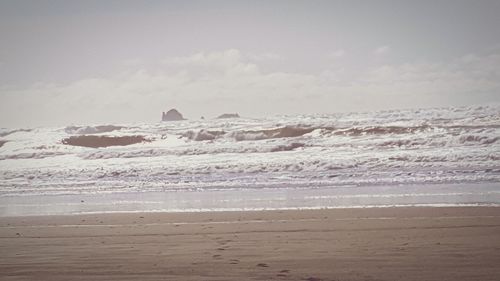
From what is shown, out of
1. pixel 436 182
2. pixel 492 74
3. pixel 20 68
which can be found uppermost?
pixel 20 68

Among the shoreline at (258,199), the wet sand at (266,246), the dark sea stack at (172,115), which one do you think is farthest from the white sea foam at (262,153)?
the wet sand at (266,246)

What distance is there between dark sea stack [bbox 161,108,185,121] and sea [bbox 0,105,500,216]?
0.42ft

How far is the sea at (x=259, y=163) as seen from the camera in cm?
713

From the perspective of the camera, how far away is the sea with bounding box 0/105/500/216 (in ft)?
23.4

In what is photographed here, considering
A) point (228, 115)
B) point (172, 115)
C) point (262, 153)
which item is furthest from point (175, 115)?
point (262, 153)

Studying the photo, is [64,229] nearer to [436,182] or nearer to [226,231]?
[226,231]

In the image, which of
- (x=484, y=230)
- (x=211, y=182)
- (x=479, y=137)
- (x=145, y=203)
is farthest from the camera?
(x=479, y=137)

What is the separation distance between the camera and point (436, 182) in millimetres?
8078

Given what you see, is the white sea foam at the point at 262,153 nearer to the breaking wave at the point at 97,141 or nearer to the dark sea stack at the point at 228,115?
the breaking wave at the point at 97,141

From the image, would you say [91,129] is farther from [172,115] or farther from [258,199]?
[258,199]

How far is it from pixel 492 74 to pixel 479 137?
162 centimetres

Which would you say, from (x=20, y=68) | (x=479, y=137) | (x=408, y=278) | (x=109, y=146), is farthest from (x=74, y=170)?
(x=408, y=278)

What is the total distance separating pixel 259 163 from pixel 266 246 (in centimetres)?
681

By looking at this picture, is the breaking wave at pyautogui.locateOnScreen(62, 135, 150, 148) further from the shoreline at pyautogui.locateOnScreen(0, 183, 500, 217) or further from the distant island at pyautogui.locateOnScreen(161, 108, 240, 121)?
the shoreline at pyautogui.locateOnScreen(0, 183, 500, 217)
